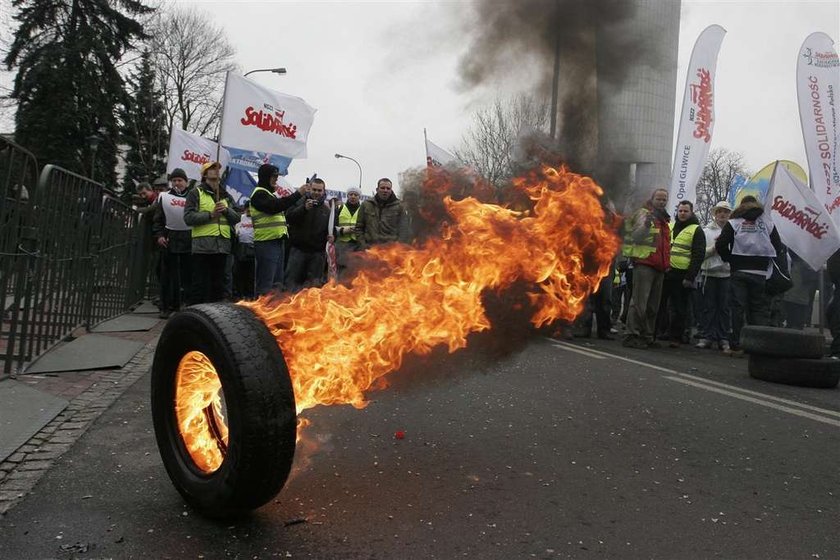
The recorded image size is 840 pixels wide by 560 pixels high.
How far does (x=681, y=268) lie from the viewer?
9.81m

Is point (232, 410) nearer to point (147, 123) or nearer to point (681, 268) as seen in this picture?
point (681, 268)

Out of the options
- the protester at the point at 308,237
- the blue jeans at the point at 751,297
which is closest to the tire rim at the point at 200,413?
the protester at the point at 308,237

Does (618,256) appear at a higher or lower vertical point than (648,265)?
higher

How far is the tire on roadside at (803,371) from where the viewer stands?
7020 mm

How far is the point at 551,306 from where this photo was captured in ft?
13.8

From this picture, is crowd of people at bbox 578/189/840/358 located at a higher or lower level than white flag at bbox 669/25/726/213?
lower

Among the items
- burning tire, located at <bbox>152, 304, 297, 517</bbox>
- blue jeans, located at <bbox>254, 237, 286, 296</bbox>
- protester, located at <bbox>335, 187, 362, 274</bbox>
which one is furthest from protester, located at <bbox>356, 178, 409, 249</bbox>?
burning tire, located at <bbox>152, 304, 297, 517</bbox>

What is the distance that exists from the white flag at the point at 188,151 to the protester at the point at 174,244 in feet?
10.5

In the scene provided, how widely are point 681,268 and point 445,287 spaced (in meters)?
6.99

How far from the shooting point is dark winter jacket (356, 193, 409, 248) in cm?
781

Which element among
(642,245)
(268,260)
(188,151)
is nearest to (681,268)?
(642,245)

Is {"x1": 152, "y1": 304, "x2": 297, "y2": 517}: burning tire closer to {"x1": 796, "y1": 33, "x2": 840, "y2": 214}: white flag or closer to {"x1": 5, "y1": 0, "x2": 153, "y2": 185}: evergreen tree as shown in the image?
{"x1": 796, "y1": 33, "x2": 840, "y2": 214}: white flag

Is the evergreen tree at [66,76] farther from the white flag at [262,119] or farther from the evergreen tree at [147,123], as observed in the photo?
the white flag at [262,119]

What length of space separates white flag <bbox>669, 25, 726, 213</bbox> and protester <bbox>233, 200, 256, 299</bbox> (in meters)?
7.77
